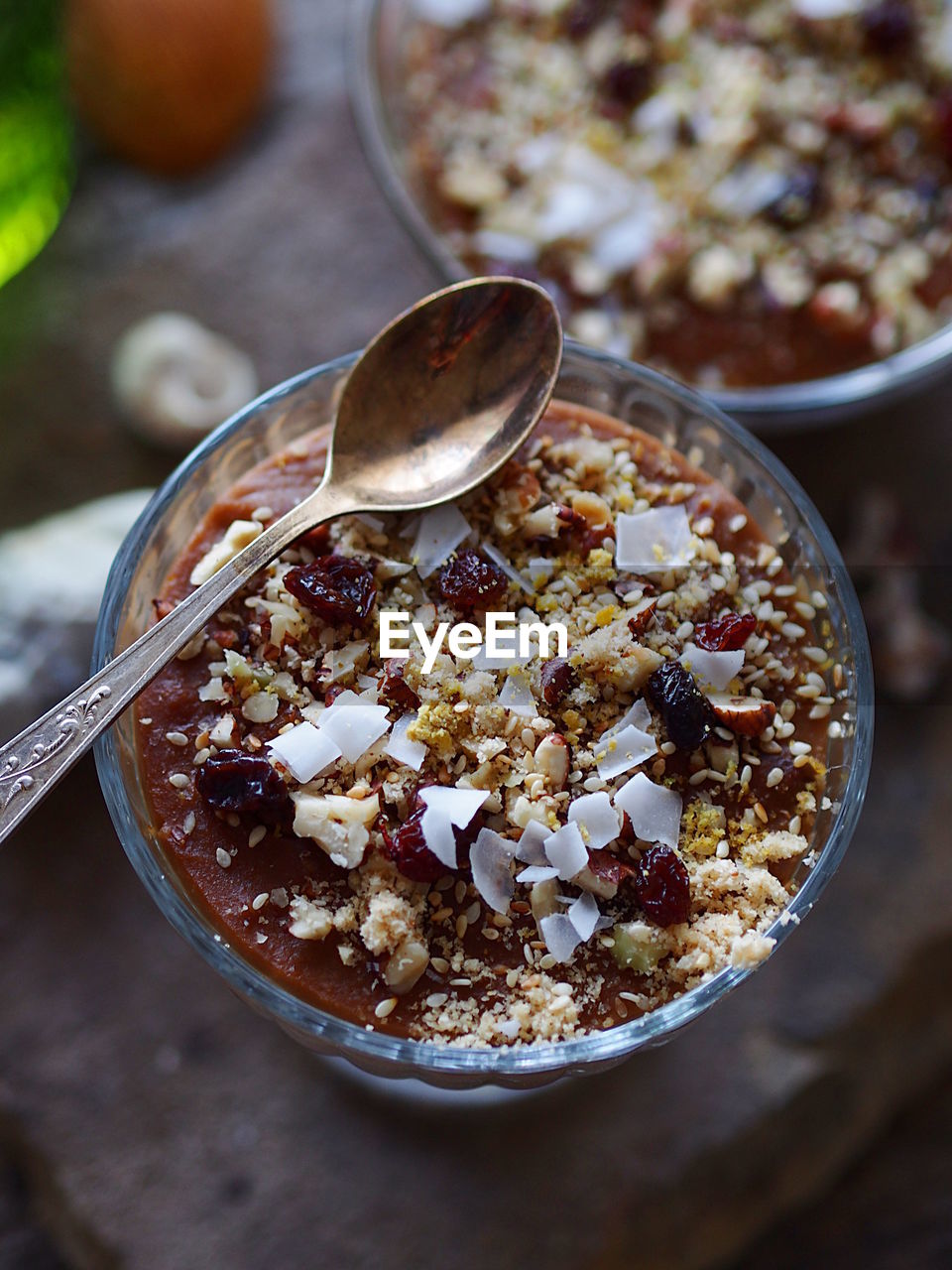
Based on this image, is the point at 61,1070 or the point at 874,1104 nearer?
the point at 61,1070

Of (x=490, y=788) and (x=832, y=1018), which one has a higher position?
(x=490, y=788)

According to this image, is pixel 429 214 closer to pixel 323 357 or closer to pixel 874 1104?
pixel 323 357

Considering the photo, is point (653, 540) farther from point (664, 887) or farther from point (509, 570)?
point (664, 887)

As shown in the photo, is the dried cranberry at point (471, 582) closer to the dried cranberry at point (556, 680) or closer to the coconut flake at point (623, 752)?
the dried cranberry at point (556, 680)

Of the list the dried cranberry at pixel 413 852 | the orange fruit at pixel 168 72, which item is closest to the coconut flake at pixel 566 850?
the dried cranberry at pixel 413 852

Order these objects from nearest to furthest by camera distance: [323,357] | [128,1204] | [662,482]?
[662,482], [128,1204], [323,357]

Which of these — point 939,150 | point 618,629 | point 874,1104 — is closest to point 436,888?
point 618,629
